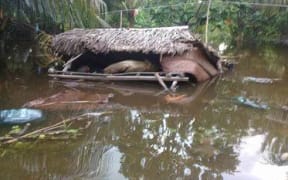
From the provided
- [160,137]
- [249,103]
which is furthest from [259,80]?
[160,137]

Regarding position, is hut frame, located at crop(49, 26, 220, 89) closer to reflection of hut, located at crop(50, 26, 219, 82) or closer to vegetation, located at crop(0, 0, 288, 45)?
reflection of hut, located at crop(50, 26, 219, 82)

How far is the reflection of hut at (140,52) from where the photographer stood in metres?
10.5

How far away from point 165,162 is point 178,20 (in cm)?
1762

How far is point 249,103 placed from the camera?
8797mm

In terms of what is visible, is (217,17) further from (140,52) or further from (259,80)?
(140,52)

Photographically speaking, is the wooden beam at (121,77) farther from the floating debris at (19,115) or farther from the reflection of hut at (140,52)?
the floating debris at (19,115)

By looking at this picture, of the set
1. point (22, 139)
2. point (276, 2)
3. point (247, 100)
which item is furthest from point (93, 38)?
point (276, 2)

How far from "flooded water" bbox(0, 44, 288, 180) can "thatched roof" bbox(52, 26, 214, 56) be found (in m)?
1.04

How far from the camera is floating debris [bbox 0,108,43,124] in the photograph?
7.18 m

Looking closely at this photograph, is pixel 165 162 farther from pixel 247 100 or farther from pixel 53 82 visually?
pixel 53 82

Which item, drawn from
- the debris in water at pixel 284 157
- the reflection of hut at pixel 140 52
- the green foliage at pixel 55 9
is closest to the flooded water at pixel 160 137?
the debris in water at pixel 284 157

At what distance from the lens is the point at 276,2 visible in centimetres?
1773

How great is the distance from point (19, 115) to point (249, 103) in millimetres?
4888

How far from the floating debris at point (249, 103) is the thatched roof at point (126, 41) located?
204cm
